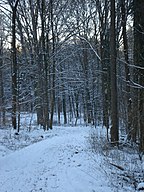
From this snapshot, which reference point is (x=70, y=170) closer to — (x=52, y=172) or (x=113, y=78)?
(x=52, y=172)

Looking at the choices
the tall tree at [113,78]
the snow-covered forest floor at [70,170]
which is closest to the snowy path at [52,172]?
the snow-covered forest floor at [70,170]

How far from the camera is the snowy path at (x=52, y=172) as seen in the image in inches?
296

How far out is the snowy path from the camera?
24.7 ft

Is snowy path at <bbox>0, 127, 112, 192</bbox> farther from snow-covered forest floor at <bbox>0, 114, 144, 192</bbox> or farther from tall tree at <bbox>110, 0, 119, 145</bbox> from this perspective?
tall tree at <bbox>110, 0, 119, 145</bbox>

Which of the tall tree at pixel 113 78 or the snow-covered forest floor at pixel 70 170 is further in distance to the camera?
the tall tree at pixel 113 78

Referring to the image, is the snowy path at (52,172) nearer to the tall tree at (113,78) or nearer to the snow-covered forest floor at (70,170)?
the snow-covered forest floor at (70,170)

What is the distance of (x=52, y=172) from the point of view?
29.3ft

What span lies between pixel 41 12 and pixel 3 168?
17261 millimetres

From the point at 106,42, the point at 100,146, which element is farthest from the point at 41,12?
the point at 100,146

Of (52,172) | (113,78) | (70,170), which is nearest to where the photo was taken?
(70,170)

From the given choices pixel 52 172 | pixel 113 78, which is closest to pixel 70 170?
pixel 52 172

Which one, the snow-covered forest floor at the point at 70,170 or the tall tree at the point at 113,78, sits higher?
the tall tree at the point at 113,78

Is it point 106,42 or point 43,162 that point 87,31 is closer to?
point 106,42

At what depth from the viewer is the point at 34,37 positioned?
2550cm
